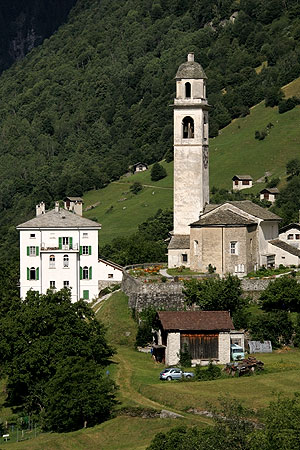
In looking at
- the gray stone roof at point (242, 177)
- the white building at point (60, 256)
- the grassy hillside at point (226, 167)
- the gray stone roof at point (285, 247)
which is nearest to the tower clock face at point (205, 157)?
the gray stone roof at point (285, 247)

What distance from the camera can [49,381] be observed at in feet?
191

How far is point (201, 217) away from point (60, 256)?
41.5 feet

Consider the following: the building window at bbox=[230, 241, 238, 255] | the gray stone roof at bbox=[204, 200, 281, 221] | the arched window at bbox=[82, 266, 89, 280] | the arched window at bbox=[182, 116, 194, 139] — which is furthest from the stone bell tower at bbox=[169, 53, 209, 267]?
the arched window at bbox=[82, 266, 89, 280]

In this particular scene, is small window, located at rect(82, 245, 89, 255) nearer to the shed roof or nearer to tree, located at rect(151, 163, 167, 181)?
the shed roof

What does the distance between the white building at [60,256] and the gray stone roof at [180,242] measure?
24.2 feet

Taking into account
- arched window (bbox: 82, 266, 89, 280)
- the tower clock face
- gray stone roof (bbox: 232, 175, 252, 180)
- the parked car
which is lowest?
the parked car

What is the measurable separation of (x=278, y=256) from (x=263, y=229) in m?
2.34

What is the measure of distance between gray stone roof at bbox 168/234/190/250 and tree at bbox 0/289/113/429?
14.2 m

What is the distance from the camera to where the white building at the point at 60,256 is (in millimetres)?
82688

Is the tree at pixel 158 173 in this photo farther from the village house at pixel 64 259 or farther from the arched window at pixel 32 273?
the arched window at pixel 32 273

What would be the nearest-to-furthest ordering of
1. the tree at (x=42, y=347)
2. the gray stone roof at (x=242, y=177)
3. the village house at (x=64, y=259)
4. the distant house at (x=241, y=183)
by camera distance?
1. the tree at (x=42, y=347)
2. the village house at (x=64, y=259)
3. the distant house at (x=241, y=183)
4. the gray stone roof at (x=242, y=177)

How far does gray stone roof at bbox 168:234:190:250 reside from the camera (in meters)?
78.1

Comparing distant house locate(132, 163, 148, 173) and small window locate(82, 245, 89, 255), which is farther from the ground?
distant house locate(132, 163, 148, 173)

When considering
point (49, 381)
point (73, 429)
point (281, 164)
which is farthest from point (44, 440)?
point (281, 164)
